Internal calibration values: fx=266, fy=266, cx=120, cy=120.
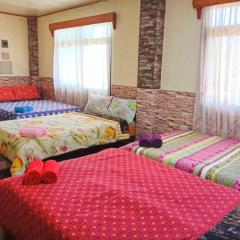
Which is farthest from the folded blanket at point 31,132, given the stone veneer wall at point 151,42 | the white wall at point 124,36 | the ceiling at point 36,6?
the ceiling at point 36,6

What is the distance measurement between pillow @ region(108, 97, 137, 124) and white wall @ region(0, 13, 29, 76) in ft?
9.31

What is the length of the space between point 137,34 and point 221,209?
9.37ft

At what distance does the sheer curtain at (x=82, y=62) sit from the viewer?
14.2 ft

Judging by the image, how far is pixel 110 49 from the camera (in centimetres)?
421

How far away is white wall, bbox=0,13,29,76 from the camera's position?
215 inches

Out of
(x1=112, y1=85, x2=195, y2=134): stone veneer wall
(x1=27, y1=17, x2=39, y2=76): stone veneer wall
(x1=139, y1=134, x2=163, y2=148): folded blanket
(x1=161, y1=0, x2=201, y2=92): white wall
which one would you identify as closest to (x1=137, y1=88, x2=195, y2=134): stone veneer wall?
(x1=112, y1=85, x2=195, y2=134): stone veneer wall

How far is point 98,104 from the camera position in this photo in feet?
13.9

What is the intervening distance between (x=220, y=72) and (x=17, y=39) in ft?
14.6

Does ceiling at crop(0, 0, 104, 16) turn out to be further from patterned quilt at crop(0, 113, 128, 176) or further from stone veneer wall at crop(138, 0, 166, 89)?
patterned quilt at crop(0, 113, 128, 176)

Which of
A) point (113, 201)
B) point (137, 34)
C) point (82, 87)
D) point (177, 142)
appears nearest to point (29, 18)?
point (82, 87)

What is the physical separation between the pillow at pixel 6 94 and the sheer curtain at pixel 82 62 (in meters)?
0.91

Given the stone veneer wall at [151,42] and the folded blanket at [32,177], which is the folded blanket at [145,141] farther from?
the folded blanket at [32,177]

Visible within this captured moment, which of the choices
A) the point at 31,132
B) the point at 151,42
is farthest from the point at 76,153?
the point at 151,42

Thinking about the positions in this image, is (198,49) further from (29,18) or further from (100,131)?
(29,18)
